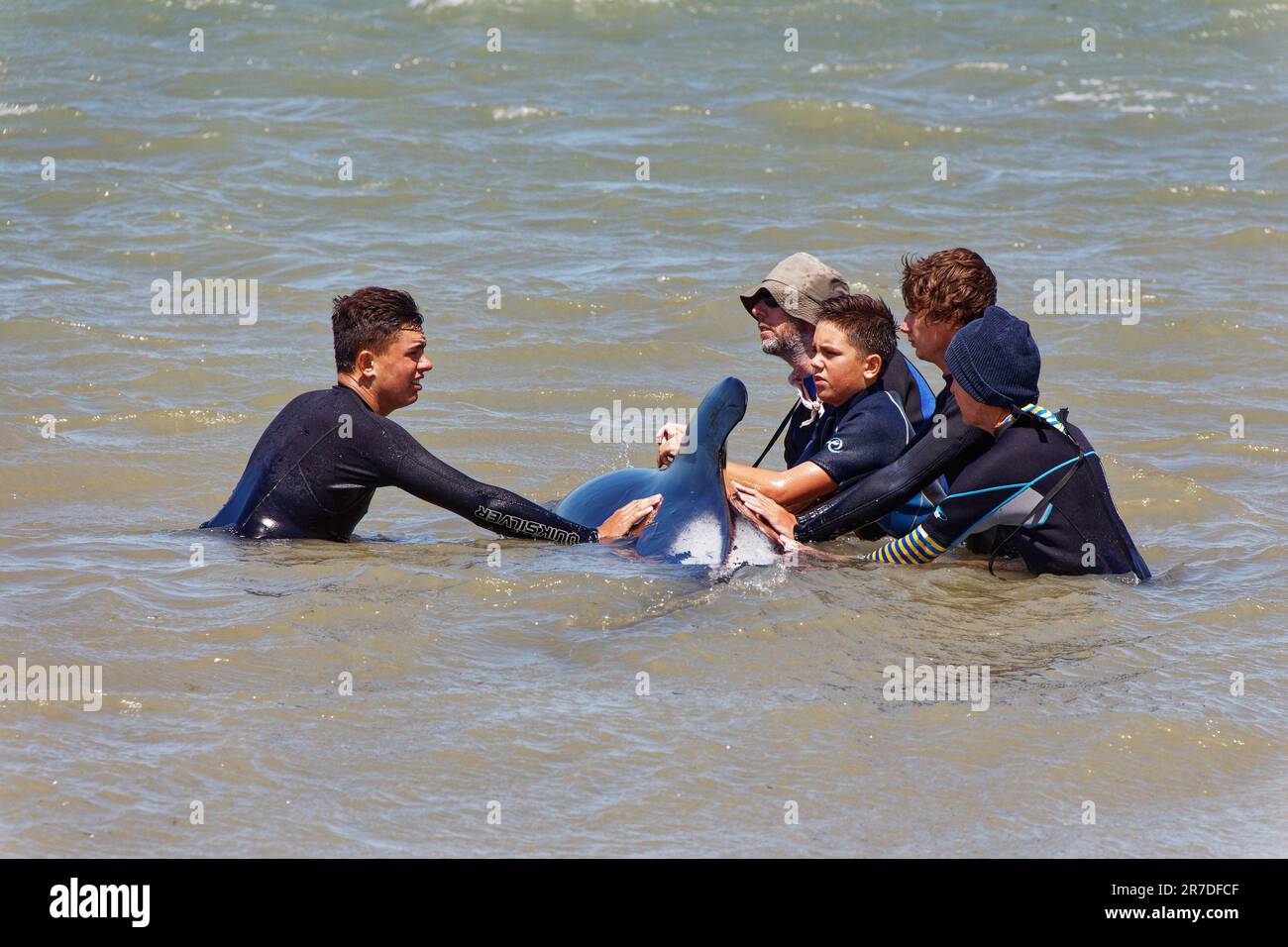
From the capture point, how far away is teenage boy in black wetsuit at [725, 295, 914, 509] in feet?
21.5

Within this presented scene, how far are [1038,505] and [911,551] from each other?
59cm

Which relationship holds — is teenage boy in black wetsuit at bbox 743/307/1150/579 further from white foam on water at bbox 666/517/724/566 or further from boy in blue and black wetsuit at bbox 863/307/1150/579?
white foam on water at bbox 666/517/724/566

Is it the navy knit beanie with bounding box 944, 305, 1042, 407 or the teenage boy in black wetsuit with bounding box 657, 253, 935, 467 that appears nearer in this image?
the navy knit beanie with bounding box 944, 305, 1042, 407

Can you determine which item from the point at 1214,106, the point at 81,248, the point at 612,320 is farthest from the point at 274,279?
the point at 1214,106

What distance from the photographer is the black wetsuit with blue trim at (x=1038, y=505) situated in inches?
235

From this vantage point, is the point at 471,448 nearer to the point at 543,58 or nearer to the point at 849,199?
the point at 849,199

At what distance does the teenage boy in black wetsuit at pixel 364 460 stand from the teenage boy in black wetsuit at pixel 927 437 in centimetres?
72

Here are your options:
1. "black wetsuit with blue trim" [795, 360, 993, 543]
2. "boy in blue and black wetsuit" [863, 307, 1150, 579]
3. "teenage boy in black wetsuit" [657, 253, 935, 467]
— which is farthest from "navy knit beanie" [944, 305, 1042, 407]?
"teenage boy in black wetsuit" [657, 253, 935, 467]

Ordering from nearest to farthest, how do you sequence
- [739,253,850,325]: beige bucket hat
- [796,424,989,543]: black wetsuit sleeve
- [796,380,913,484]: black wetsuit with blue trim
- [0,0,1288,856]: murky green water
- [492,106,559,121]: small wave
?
[0,0,1288,856]: murky green water < [796,424,989,543]: black wetsuit sleeve < [796,380,913,484]: black wetsuit with blue trim < [739,253,850,325]: beige bucket hat < [492,106,559,121]: small wave

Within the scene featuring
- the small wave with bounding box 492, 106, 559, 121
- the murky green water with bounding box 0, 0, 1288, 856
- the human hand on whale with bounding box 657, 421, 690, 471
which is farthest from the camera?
the small wave with bounding box 492, 106, 559, 121

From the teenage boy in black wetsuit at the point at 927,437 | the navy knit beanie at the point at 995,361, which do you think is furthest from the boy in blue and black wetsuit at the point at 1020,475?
the teenage boy in black wetsuit at the point at 927,437

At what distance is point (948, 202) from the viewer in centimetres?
1447

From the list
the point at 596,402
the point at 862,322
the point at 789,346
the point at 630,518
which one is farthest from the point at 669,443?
the point at 596,402

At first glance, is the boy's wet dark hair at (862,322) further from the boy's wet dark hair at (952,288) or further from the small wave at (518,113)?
the small wave at (518,113)
